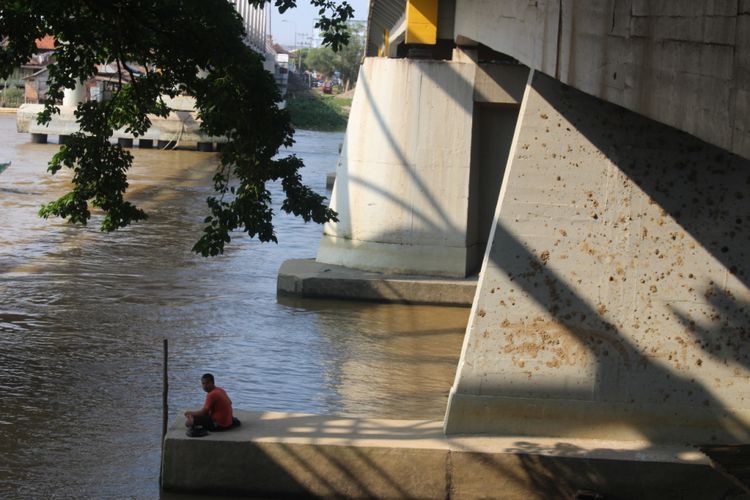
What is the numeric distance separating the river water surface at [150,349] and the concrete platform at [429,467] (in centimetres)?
74

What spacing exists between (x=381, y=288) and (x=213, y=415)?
32.6 ft

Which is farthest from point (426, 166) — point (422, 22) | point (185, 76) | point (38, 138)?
point (38, 138)

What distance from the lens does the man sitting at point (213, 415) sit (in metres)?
9.60

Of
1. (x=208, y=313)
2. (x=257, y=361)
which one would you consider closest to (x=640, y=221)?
(x=257, y=361)

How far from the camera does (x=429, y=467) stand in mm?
9352

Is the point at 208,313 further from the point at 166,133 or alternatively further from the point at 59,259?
the point at 166,133

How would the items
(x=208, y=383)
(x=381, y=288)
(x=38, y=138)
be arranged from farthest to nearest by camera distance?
(x=38, y=138)
(x=381, y=288)
(x=208, y=383)

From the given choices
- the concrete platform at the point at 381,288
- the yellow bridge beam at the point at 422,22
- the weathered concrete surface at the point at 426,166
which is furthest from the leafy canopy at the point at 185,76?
the yellow bridge beam at the point at 422,22

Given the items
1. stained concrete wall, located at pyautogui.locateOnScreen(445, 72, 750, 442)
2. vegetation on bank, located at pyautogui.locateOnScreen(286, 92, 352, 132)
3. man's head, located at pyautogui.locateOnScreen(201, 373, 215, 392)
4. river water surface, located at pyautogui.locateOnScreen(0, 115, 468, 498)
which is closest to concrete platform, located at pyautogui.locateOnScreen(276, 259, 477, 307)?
river water surface, located at pyautogui.locateOnScreen(0, 115, 468, 498)

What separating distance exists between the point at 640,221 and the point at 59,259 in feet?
52.3

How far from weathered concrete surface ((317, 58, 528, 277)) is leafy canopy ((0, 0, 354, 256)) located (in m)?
6.45

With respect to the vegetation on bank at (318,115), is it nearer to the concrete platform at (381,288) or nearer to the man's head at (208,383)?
the concrete platform at (381,288)

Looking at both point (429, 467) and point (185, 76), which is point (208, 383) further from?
point (185, 76)

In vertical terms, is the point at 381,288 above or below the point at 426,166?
below
